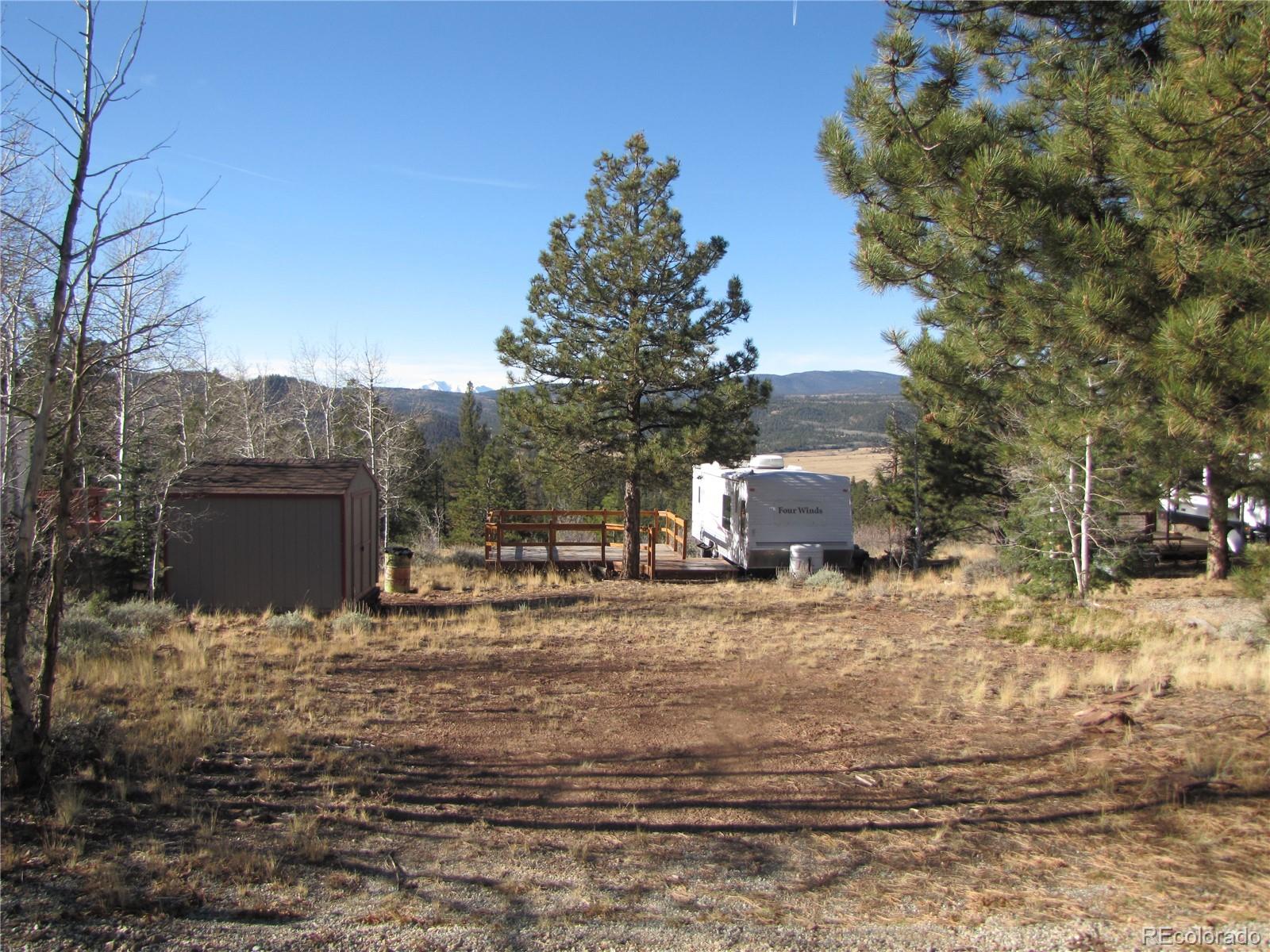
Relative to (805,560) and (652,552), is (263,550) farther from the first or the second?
(805,560)

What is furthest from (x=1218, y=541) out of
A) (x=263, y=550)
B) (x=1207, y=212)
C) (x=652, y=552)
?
(x=263, y=550)

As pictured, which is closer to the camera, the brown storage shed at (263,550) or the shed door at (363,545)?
the brown storage shed at (263,550)

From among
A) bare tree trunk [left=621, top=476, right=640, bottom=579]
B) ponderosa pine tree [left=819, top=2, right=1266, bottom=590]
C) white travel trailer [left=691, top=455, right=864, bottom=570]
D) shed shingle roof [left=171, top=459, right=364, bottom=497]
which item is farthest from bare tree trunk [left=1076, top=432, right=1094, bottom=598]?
shed shingle roof [left=171, top=459, right=364, bottom=497]

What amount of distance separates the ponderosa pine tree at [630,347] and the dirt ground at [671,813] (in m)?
8.58

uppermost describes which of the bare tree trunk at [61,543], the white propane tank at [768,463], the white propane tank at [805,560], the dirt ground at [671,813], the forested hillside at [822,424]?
the forested hillside at [822,424]

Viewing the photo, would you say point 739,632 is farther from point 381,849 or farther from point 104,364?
point 104,364

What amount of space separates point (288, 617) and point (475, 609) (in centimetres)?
289

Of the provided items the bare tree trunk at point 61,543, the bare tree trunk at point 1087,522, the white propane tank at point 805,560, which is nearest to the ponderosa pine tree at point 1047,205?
the bare tree trunk at point 61,543

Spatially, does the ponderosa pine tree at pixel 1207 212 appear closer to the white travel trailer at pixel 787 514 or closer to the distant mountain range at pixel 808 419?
the white travel trailer at pixel 787 514

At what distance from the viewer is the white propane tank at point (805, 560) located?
1719 cm

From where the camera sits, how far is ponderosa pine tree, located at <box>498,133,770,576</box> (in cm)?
1675

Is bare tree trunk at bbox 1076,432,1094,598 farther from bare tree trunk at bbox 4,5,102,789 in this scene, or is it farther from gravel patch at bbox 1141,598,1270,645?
bare tree trunk at bbox 4,5,102,789

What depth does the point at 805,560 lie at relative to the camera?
17.4 metres

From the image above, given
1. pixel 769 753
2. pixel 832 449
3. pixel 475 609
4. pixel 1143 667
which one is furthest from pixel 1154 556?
pixel 832 449
